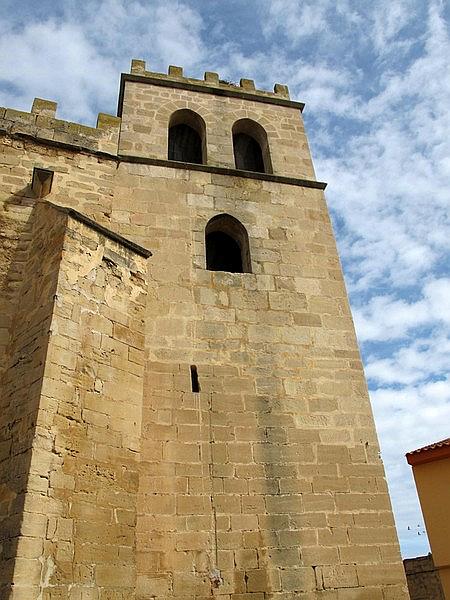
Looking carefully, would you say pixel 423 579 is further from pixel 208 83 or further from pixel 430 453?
pixel 208 83

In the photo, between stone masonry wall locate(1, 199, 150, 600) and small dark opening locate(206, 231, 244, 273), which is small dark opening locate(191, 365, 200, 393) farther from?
small dark opening locate(206, 231, 244, 273)

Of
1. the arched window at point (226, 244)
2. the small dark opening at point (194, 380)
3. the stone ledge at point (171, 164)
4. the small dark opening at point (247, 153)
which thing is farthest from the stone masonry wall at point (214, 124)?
the small dark opening at point (194, 380)

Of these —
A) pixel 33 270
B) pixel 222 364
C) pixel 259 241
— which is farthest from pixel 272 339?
pixel 33 270

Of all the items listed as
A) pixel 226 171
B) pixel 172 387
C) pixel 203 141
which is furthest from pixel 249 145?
pixel 172 387

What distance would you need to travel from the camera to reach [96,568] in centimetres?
376

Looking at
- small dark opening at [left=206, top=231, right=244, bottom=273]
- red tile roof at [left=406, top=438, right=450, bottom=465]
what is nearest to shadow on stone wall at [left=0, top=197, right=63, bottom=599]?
small dark opening at [left=206, top=231, right=244, bottom=273]

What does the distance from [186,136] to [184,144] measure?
177 mm

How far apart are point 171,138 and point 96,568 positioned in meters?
Result: 6.66

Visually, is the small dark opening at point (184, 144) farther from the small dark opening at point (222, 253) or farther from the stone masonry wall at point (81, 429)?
the stone masonry wall at point (81, 429)

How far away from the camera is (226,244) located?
7.22 metres

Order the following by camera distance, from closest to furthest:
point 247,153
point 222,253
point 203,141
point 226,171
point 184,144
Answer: point 222,253, point 226,171, point 203,141, point 184,144, point 247,153

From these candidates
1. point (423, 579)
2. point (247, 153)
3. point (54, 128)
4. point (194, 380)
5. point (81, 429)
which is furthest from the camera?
point (423, 579)

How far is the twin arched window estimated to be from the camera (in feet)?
27.4

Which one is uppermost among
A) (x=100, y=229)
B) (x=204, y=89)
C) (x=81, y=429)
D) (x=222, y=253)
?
(x=204, y=89)
